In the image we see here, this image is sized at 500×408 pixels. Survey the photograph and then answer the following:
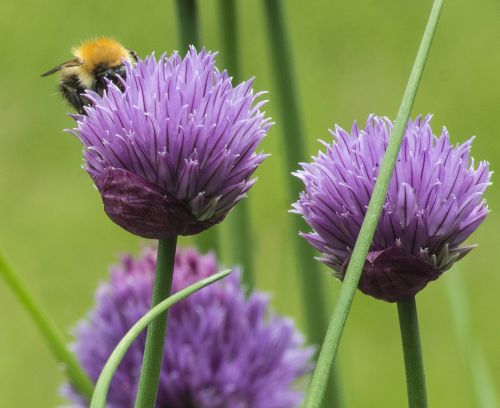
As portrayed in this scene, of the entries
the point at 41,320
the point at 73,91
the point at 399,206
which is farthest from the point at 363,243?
the point at 73,91

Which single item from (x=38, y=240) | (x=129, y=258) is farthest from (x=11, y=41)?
(x=129, y=258)

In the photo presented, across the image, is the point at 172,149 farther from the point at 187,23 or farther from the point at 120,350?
the point at 187,23

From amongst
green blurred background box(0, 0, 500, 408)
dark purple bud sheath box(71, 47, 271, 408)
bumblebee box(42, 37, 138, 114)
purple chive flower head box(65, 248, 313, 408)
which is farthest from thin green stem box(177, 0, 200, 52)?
green blurred background box(0, 0, 500, 408)

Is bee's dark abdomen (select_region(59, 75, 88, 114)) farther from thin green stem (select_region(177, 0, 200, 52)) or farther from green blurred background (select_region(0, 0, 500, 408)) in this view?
green blurred background (select_region(0, 0, 500, 408))

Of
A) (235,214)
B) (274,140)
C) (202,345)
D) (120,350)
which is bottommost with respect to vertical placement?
(120,350)

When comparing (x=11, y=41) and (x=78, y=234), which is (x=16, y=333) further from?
(x=11, y=41)
